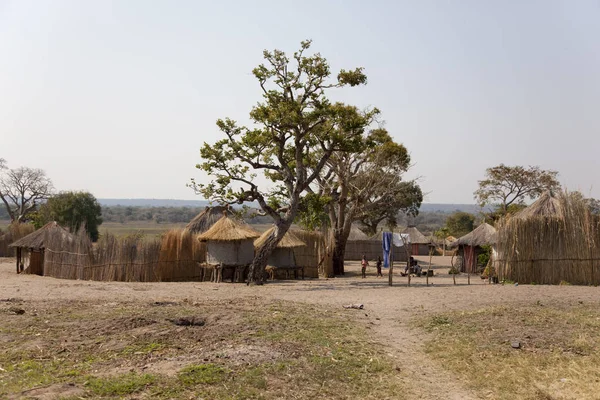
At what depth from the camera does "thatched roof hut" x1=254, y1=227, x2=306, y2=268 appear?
22538mm

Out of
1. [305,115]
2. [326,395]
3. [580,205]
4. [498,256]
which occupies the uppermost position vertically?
[305,115]

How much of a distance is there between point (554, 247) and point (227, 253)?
1092 centimetres

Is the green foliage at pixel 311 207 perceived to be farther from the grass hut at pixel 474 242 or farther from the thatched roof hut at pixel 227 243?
the grass hut at pixel 474 242

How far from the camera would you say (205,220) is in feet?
82.7

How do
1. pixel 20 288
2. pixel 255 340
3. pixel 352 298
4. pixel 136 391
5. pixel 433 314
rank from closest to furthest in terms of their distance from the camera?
1. pixel 136 391
2. pixel 255 340
3. pixel 433 314
4. pixel 352 298
5. pixel 20 288

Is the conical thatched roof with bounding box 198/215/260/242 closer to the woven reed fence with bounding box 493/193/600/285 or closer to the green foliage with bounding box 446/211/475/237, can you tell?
the woven reed fence with bounding box 493/193/600/285

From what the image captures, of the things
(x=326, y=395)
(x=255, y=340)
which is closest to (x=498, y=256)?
(x=255, y=340)

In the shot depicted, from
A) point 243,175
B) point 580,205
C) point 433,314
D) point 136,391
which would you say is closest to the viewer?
point 136,391

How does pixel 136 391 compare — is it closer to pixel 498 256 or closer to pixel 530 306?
pixel 530 306

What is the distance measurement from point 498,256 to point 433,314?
7937mm

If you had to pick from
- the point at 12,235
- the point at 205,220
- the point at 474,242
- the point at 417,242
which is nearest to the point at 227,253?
the point at 205,220

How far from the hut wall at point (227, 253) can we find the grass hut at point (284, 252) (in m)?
1.43

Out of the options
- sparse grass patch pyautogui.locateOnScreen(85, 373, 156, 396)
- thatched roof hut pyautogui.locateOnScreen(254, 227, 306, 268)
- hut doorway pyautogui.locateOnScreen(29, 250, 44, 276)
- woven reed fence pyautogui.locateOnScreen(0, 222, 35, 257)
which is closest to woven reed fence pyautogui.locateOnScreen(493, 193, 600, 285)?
thatched roof hut pyautogui.locateOnScreen(254, 227, 306, 268)

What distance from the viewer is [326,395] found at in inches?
262
